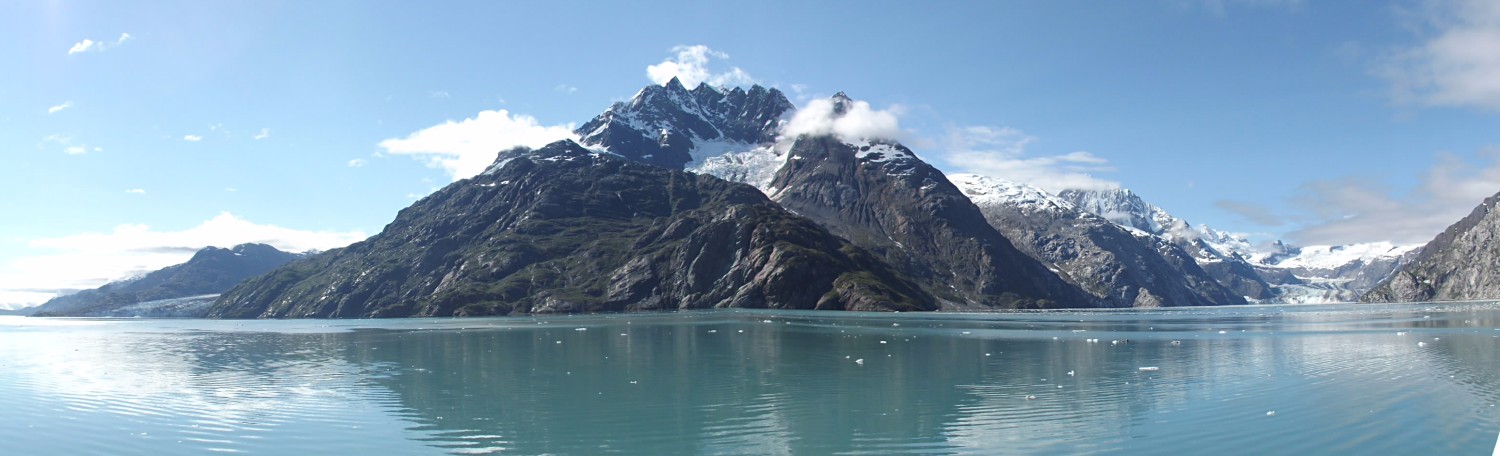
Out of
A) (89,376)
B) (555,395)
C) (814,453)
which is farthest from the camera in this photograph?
(89,376)

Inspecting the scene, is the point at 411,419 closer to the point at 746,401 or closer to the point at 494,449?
the point at 494,449

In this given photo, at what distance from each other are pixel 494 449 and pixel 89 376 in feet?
187

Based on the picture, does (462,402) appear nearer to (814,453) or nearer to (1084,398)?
(814,453)

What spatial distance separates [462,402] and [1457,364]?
251 feet

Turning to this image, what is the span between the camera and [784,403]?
52.6 metres

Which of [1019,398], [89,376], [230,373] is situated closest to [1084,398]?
[1019,398]

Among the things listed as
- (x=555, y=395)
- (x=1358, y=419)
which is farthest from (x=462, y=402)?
(x=1358, y=419)

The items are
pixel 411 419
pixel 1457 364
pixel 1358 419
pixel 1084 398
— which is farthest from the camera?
pixel 1457 364

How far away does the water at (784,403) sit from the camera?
130 ft

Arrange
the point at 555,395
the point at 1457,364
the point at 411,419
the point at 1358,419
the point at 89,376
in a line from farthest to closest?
the point at 89,376 → the point at 1457,364 → the point at 555,395 → the point at 411,419 → the point at 1358,419

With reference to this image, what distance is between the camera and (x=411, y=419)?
47.9m

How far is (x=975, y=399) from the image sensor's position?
53.4 m

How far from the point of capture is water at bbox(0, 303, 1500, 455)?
39.6m

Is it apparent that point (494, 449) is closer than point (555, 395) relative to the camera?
Yes
